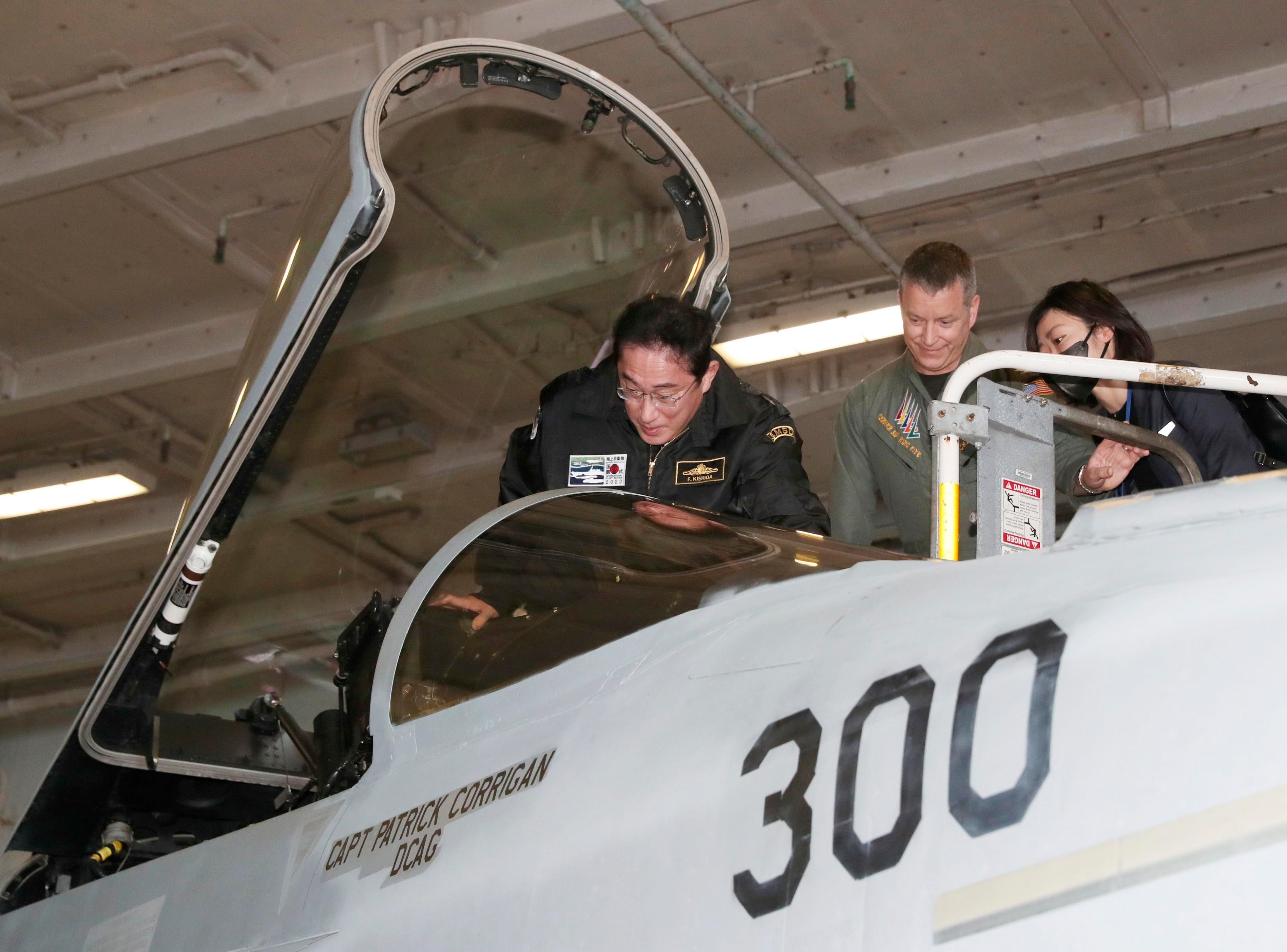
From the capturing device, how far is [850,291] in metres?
9.55

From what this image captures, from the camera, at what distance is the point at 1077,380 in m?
3.36

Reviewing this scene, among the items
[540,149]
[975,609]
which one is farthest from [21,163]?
[975,609]

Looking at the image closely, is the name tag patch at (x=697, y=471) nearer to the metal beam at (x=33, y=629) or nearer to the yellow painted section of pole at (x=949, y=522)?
the yellow painted section of pole at (x=949, y=522)

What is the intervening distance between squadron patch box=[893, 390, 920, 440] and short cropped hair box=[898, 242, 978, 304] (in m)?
0.33

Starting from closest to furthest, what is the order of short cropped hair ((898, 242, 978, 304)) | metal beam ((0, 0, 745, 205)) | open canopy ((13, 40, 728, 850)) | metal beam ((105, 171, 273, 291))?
open canopy ((13, 40, 728, 850))
short cropped hair ((898, 242, 978, 304))
metal beam ((0, 0, 745, 205))
metal beam ((105, 171, 273, 291))

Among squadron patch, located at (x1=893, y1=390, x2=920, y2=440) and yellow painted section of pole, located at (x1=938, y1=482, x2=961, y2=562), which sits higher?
squadron patch, located at (x1=893, y1=390, x2=920, y2=440)

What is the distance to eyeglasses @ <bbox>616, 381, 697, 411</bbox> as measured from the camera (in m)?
3.92

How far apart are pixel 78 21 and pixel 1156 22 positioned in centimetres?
568

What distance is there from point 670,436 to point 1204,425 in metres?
1.43

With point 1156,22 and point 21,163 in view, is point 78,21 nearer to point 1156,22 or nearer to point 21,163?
point 21,163

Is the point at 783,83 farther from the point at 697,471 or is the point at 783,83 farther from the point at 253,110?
the point at 697,471

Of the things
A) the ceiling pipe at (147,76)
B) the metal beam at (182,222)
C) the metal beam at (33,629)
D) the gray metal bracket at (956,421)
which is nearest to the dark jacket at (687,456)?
the gray metal bracket at (956,421)

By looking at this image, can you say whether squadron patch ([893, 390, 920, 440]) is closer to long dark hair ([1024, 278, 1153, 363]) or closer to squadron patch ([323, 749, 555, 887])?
long dark hair ([1024, 278, 1153, 363])

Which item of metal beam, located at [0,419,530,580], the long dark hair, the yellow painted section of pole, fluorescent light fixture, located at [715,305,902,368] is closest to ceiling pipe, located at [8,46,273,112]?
fluorescent light fixture, located at [715,305,902,368]
